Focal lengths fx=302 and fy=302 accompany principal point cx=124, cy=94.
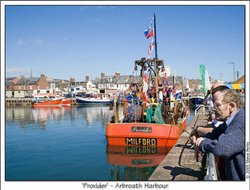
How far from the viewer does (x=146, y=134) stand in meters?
13.8

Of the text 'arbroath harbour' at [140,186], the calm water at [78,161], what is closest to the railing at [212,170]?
the text 'arbroath harbour' at [140,186]

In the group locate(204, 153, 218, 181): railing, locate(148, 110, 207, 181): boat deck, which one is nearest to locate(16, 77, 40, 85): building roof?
locate(148, 110, 207, 181): boat deck

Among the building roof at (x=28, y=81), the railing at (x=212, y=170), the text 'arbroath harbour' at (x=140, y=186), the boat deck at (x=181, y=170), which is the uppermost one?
the building roof at (x=28, y=81)

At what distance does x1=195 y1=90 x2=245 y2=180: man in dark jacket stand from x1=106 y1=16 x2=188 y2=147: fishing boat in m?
10.6

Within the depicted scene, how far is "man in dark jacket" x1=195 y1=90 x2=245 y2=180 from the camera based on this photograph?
2713 millimetres

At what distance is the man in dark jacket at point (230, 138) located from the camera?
2713mm

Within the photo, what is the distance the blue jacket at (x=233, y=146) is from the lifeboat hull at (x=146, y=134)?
10699 mm

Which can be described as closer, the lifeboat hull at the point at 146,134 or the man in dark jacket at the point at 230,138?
the man in dark jacket at the point at 230,138

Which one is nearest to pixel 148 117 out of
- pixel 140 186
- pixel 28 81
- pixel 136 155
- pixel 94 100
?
→ pixel 136 155

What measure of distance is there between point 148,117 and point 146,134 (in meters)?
1.16

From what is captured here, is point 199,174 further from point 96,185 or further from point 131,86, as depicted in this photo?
point 131,86

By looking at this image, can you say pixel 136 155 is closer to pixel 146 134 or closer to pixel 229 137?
pixel 146 134

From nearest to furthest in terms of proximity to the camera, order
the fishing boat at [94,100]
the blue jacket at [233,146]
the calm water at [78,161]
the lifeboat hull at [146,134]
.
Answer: the blue jacket at [233,146] → the calm water at [78,161] → the lifeboat hull at [146,134] → the fishing boat at [94,100]

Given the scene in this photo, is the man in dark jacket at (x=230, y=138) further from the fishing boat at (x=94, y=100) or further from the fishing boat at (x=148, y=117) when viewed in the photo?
the fishing boat at (x=94, y=100)
